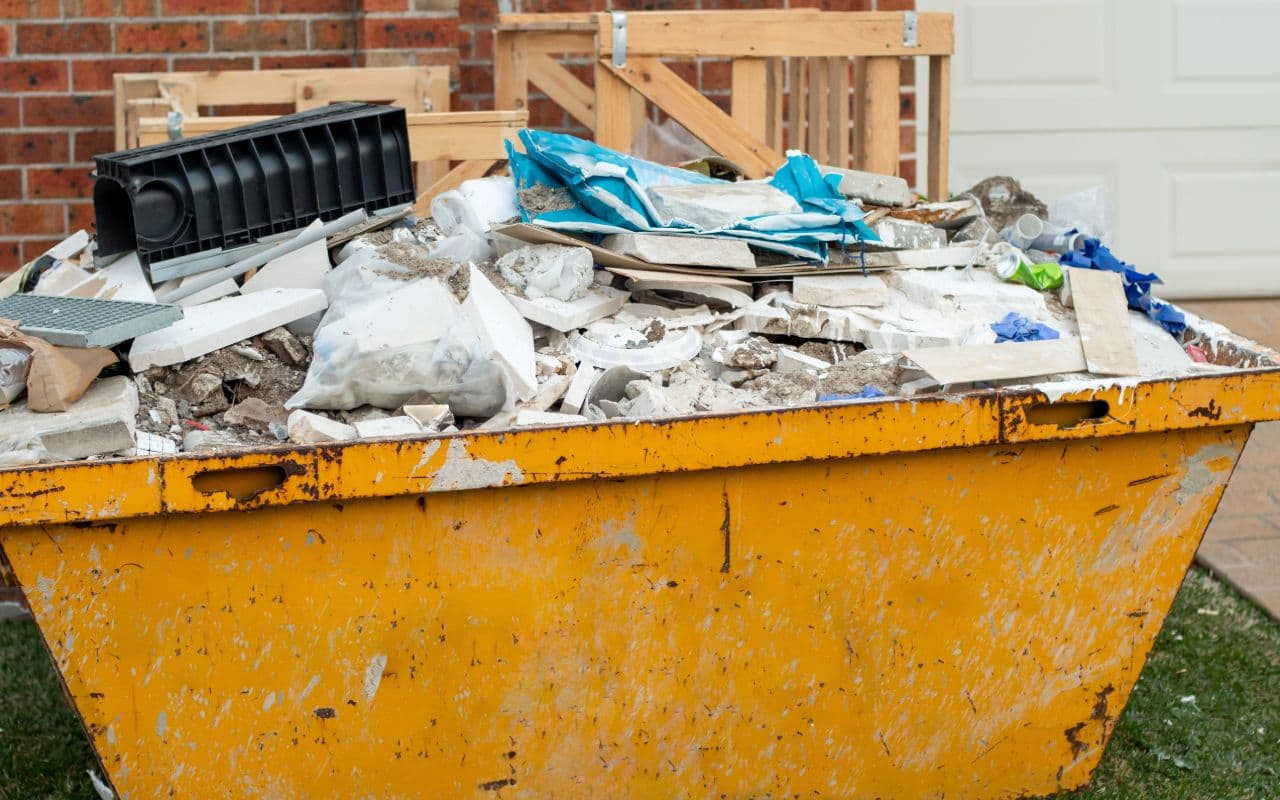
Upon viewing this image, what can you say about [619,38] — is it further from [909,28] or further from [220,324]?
[220,324]

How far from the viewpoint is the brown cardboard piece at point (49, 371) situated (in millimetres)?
2391

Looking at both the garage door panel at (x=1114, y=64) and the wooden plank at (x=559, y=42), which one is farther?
the garage door panel at (x=1114, y=64)

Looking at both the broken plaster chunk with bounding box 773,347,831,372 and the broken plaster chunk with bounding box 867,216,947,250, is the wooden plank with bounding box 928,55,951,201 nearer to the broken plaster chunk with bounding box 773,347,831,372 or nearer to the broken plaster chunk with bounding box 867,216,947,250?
the broken plaster chunk with bounding box 867,216,947,250

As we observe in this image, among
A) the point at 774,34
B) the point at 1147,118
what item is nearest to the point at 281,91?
the point at 774,34

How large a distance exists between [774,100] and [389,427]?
2.80 meters

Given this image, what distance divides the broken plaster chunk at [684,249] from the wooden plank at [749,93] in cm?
118

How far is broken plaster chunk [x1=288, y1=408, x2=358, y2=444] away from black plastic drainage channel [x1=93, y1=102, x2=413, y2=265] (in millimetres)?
732

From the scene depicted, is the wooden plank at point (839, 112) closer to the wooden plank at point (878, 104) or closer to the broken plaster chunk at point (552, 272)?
the wooden plank at point (878, 104)

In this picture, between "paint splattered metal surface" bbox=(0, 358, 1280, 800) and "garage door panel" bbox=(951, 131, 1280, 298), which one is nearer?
"paint splattered metal surface" bbox=(0, 358, 1280, 800)

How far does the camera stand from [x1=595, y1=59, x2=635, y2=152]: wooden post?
13.2ft

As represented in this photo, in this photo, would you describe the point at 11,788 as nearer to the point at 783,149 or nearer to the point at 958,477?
the point at 958,477

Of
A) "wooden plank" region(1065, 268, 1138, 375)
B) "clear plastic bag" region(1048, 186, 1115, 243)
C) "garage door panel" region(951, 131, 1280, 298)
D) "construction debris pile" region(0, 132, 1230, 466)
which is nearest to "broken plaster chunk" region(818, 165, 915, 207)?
"construction debris pile" region(0, 132, 1230, 466)

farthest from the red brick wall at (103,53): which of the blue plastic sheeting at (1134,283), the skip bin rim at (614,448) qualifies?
the skip bin rim at (614,448)

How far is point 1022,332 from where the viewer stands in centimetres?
283
